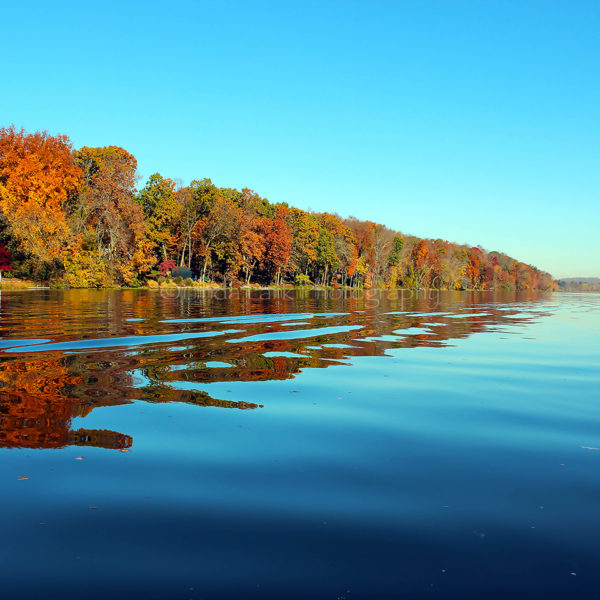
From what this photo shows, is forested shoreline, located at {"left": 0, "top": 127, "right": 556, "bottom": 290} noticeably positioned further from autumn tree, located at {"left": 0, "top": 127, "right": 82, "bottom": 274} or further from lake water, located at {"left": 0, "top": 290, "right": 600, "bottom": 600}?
lake water, located at {"left": 0, "top": 290, "right": 600, "bottom": 600}

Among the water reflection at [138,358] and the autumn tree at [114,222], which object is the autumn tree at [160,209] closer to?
the autumn tree at [114,222]

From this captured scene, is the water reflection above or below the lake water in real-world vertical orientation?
above

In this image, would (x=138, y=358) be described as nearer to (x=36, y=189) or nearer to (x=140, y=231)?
(x=36, y=189)

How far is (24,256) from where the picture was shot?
53.0 meters

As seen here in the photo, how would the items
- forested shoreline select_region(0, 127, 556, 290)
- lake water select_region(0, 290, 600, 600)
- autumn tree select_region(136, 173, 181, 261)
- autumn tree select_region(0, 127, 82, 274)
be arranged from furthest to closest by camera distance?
1. autumn tree select_region(136, 173, 181, 261)
2. forested shoreline select_region(0, 127, 556, 290)
3. autumn tree select_region(0, 127, 82, 274)
4. lake water select_region(0, 290, 600, 600)

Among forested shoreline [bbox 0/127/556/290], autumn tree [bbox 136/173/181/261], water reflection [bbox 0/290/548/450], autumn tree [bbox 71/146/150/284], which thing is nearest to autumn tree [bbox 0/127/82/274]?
forested shoreline [bbox 0/127/556/290]

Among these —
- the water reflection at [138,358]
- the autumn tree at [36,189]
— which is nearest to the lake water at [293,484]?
the water reflection at [138,358]

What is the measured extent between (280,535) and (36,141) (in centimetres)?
6456

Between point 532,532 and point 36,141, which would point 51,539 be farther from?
point 36,141

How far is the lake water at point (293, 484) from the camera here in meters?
2.49

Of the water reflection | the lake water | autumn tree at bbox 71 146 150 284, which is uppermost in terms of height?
autumn tree at bbox 71 146 150 284

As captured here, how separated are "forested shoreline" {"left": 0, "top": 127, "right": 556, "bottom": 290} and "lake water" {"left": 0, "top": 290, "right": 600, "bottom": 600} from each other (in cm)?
4970

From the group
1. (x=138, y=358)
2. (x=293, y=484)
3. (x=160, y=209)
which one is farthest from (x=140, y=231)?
(x=293, y=484)

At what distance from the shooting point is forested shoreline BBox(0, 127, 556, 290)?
52.6m
